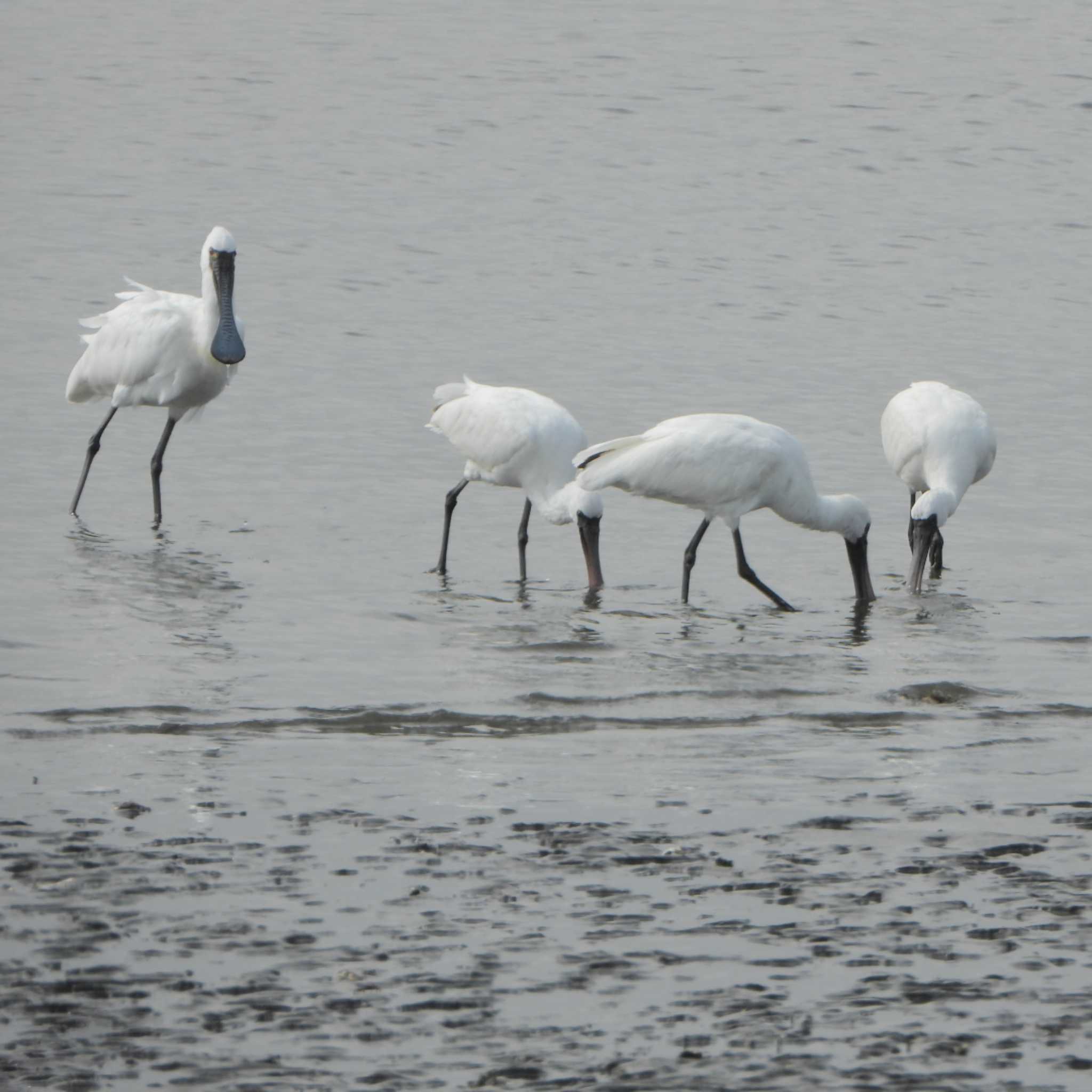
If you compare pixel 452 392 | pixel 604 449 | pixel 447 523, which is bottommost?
pixel 447 523

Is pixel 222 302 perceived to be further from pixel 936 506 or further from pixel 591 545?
pixel 936 506

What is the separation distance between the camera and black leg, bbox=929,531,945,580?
1300 cm

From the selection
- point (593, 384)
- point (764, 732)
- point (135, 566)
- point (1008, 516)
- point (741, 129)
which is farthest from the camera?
point (741, 129)

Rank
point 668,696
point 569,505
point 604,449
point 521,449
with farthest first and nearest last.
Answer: point 521,449, point 569,505, point 604,449, point 668,696

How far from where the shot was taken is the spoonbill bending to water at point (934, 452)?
1264cm

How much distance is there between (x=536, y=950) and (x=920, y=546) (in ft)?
23.0

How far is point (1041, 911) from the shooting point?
6328mm

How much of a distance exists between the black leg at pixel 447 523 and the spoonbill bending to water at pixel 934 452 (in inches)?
99.4

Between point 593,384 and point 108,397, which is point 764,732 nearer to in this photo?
point 108,397

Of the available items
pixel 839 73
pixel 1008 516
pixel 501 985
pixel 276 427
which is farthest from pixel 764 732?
pixel 839 73

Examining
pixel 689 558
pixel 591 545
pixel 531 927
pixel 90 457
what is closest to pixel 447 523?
pixel 591 545

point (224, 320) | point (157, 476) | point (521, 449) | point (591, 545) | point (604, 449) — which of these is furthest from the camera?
point (224, 320)

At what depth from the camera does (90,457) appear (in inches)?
548

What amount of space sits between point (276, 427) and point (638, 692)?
719 centimetres
